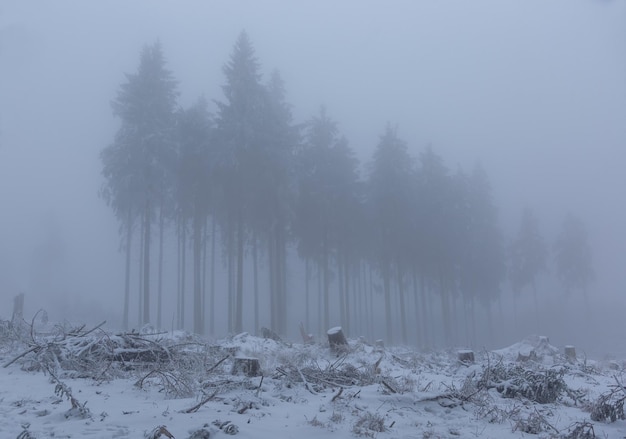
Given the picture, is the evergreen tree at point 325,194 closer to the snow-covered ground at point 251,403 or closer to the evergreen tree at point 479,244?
the evergreen tree at point 479,244

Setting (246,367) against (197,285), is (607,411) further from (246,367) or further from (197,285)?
(197,285)

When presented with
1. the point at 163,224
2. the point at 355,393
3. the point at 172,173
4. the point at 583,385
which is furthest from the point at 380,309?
the point at 355,393

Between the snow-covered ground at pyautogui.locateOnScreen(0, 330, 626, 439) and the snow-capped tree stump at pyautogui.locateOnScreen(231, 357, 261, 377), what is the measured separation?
19 cm

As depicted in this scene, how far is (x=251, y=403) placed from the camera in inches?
223

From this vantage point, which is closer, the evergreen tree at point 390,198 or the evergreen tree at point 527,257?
the evergreen tree at point 390,198

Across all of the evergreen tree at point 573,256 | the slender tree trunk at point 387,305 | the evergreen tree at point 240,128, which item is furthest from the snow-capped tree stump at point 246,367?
the evergreen tree at point 573,256

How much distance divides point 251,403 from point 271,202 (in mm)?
20439

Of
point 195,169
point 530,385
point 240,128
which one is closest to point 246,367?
point 530,385

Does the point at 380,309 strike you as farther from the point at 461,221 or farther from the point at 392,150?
the point at 392,150

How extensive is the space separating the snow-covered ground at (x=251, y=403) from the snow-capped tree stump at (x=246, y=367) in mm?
193

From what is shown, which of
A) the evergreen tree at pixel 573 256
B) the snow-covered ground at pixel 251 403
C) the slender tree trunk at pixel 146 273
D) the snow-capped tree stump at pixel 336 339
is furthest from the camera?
the evergreen tree at pixel 573 256

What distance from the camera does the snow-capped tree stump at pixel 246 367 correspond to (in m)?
7.57

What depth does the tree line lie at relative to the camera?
24750 mm

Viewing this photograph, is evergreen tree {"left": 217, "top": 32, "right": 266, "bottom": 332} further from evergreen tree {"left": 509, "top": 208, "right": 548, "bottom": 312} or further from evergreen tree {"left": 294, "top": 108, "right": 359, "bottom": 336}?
evergreen tree {"left": 509, "top": 208, "right": 548, "bottom": 312}
